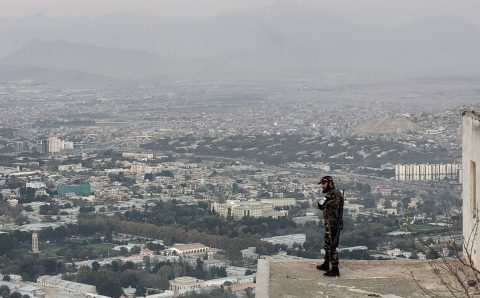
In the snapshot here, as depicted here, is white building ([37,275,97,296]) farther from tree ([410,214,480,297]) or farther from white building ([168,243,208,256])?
tree ([410,214,480,297])

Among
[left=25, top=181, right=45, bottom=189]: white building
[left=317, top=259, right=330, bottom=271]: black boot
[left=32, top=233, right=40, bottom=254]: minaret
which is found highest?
[left=317, top=259, right=330, bottom=271]: black boot

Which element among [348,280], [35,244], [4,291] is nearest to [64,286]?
[4,291]

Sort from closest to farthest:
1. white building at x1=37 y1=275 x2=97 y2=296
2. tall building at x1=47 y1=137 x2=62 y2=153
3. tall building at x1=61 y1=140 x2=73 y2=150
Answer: white building at x1=37 y1=275 x2=97 y2=296 → tall building at x1=47 y1=137 x2=62 y2=153 → tall building at x1=61 y1=140 x2=73 y2=150

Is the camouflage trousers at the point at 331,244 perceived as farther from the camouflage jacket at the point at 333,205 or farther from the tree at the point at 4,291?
the tree at the point at 4,291

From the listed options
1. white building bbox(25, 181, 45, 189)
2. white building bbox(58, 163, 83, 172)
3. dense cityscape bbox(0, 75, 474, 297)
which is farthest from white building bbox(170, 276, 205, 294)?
white building bbox(58, 163, 83, 172)

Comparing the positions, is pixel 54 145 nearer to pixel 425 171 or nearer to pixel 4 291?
pixel 425 171

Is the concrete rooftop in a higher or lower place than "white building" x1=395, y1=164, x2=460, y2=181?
higher

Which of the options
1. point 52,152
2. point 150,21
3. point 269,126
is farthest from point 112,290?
point 150,21
